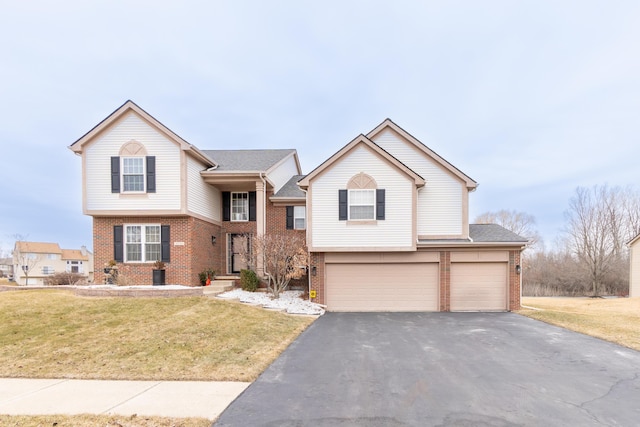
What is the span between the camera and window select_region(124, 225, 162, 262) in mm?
14664

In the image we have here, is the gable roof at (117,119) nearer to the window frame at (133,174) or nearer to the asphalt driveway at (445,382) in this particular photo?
the window frame at (133,174)

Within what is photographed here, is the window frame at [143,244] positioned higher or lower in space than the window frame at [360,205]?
lower

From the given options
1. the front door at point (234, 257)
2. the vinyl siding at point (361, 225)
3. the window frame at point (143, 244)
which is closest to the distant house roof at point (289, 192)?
the front door at point (234, 257)

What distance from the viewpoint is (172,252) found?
14500 millimetres

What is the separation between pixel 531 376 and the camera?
6164 millimetres

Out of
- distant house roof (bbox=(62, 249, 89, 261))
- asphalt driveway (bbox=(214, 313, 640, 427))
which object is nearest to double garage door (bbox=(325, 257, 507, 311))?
asphalt driveway (bbox=(214, 313, 640, 427))

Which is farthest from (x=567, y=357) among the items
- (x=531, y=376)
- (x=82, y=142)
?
(x=82, y=142)

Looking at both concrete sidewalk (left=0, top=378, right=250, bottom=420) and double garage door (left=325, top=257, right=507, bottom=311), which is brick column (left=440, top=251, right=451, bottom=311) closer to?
double garage door (left=325, top=257, right=507, bottom=311)

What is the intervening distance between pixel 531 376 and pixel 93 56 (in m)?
27.0

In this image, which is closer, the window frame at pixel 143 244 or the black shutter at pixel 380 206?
the black shutter at pixel 380 206

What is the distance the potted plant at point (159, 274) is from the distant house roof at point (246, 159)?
515cm

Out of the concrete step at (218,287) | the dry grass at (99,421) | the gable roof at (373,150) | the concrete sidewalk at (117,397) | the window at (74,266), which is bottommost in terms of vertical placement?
the window at (74,266)

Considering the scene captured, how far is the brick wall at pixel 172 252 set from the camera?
47.2 ft

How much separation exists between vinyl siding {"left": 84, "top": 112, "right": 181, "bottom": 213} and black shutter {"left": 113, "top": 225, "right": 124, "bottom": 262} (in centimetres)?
106
